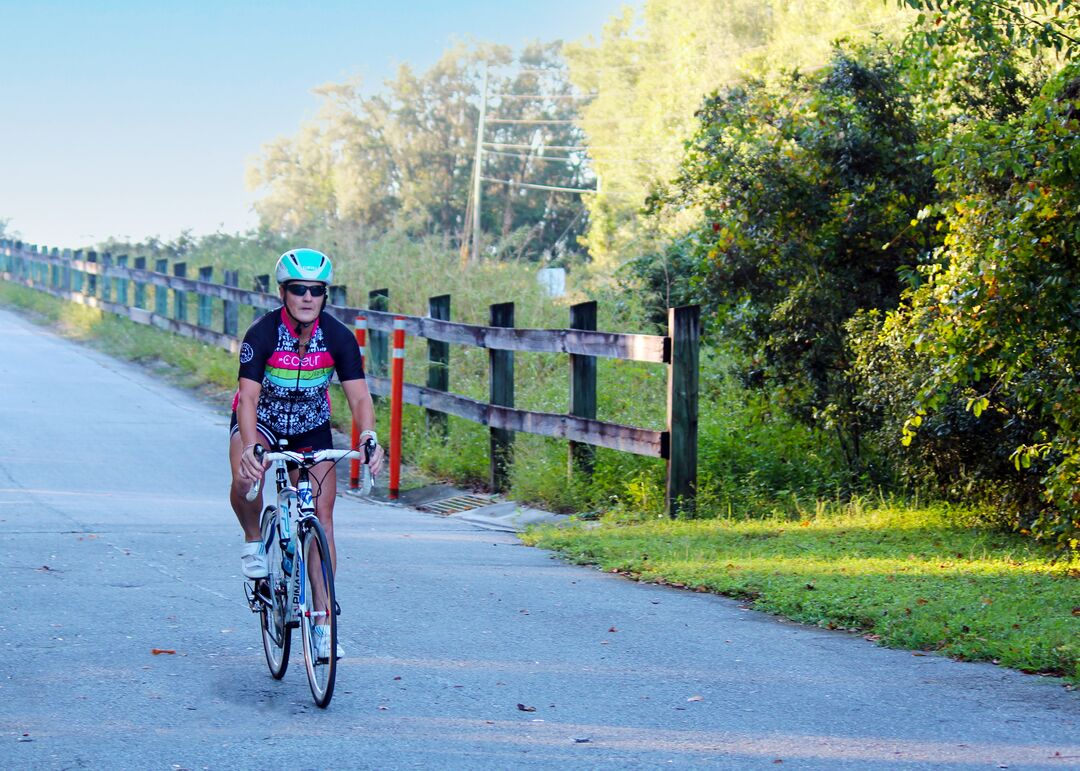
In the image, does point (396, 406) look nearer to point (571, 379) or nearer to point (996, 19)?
point (571, 379)

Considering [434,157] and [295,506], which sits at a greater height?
[434,157]

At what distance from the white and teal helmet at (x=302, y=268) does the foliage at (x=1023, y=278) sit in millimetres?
4144

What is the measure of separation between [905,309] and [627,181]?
53.1 metres

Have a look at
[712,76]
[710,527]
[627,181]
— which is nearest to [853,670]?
[710,527]

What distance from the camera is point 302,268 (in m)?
6.12

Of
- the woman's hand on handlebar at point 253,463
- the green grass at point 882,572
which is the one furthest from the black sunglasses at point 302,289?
the green grass at point 882,572

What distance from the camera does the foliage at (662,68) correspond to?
4244 centimetres

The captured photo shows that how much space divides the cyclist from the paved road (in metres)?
0.79

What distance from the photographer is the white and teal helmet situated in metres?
6.11

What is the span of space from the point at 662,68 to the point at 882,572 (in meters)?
58.9

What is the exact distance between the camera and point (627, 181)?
6234 cm

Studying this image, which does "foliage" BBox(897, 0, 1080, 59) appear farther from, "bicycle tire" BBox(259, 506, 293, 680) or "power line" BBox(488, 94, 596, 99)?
"power line" BBox(488, 94, 596, 99)

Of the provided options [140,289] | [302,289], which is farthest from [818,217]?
[140,289]

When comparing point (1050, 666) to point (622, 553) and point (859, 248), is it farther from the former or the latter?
point (859, 248)
